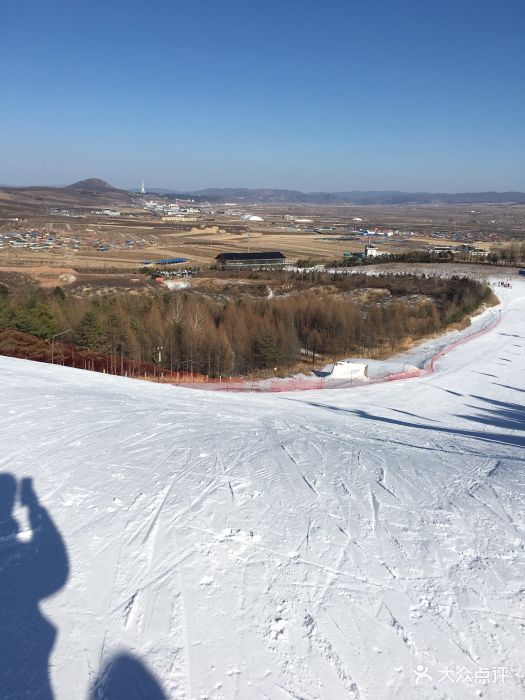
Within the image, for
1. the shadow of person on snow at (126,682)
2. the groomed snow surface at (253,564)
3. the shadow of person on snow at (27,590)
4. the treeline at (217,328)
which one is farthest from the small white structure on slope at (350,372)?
the shadow of person on snow at (126,682)

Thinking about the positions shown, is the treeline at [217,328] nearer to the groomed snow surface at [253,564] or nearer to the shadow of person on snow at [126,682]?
the groomed snow surface at [253,564]

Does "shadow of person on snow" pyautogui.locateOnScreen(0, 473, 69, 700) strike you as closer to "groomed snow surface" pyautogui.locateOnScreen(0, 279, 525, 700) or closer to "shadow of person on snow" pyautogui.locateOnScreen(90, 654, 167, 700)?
"groomed snow surface" pyautogui.locateOnScreen(0, 279, 525, 700)

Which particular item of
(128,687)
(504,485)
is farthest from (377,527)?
(128,687)

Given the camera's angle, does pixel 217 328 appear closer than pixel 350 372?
No

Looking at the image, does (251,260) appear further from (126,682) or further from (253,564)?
(126,682)

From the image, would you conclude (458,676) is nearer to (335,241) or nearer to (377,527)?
(377,527)

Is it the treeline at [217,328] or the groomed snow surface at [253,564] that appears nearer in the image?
the groomed snow surface at [253,564]

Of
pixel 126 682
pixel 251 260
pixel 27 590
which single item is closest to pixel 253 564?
pixel 126 682
